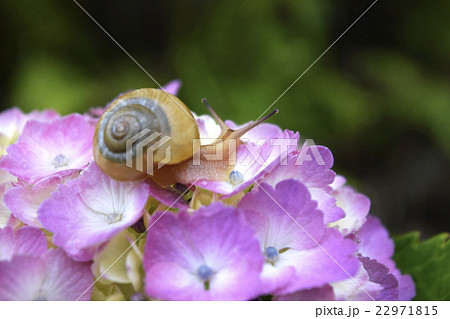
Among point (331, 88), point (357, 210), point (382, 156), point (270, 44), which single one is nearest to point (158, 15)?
point (270, 44)

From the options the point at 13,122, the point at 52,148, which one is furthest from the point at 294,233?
the point at 13,122

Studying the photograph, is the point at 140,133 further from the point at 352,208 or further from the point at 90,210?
the point at 352,208

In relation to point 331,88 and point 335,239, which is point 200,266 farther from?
point 331,88

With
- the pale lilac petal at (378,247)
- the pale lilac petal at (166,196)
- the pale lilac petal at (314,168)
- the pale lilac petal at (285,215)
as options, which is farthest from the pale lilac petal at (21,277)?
the pale lilac petal at (378,247)

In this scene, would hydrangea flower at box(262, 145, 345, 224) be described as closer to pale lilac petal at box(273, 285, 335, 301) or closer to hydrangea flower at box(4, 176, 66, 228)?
pale lilac petal at box(273, 285, 335, 301)

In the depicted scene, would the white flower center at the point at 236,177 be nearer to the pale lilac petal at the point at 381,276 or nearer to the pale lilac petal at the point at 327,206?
the pale lilac petal at the point at 327,206

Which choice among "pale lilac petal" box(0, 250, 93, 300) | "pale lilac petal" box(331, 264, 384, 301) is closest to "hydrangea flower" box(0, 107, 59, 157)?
Result: "pale lilac petal" box(0, 250, 93, 300)

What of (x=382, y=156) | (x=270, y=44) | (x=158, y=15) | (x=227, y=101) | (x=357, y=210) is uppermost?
(x=158, y=15)
